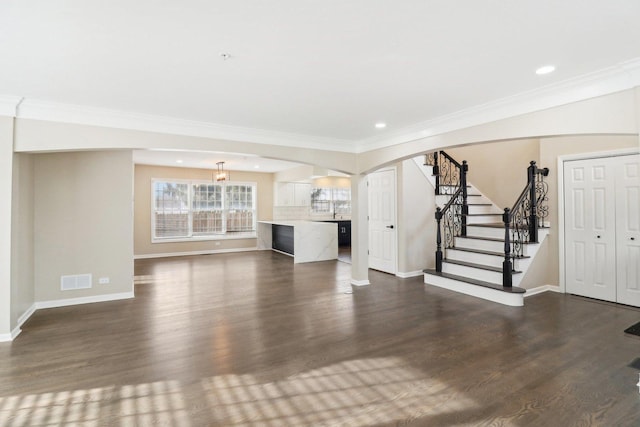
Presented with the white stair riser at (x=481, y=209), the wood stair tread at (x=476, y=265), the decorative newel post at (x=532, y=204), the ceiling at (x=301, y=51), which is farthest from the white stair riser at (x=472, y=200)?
the ceiling at (x=301, y=51)

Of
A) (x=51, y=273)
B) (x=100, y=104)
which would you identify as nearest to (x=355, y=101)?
(x=100, y=104)

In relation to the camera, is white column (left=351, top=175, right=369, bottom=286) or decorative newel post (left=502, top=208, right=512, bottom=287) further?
white column (left=351, top=175, right=369, bottom=286)

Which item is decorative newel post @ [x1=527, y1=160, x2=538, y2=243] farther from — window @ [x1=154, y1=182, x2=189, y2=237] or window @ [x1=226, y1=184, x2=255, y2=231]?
window @ [x1=154, y1=182, x2=189, y2=237]

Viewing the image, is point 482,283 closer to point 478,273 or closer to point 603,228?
point 478,273

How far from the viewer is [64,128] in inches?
144

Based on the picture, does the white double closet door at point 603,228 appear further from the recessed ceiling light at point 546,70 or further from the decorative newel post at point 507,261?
the recessed ceiling light at point 546,70

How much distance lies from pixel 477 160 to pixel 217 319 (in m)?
6.32

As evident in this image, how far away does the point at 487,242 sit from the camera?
5.65 metres

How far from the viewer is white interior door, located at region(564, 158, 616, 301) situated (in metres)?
4.70

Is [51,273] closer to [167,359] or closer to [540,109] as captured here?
[167,359]

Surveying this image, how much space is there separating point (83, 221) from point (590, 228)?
7576 millimetres

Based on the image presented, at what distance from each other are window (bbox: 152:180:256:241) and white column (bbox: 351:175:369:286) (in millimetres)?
5414

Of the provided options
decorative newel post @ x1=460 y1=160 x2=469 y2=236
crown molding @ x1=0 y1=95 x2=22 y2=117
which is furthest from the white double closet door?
crown molding @ x1=0 y1=95 x2=22 y2=117

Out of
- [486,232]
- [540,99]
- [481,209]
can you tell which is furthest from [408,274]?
[540,99]
